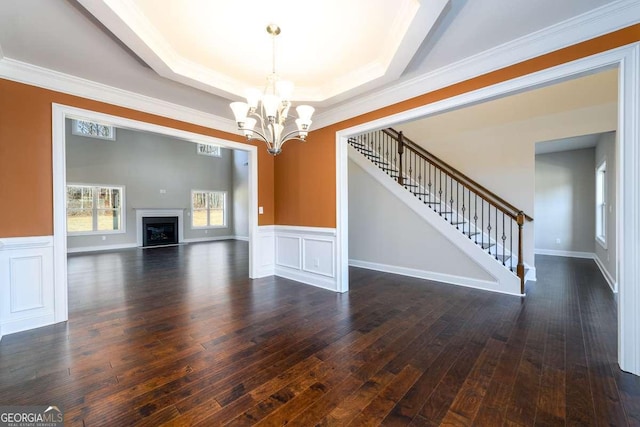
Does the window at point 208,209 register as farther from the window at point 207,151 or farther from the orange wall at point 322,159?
the orange wall at point 322,159

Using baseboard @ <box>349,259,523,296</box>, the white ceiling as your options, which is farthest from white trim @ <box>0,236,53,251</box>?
baseboard @ <box>349,259,523,296</box>

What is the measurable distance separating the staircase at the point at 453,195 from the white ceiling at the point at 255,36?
2.59 metres

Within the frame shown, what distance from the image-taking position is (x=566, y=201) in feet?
22.1

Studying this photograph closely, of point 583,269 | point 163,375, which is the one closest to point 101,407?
point 163,375

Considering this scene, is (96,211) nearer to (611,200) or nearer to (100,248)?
(100,248)

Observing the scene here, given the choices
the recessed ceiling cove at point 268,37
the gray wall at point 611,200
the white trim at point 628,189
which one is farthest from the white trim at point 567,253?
the recessed ceiling cove at point 268,37

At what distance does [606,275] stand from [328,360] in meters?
5.67

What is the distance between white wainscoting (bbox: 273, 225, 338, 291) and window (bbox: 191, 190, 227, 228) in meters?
7.47

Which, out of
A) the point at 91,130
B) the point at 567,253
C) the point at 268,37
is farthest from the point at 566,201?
the point at 91,130

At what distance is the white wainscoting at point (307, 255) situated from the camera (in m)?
4.31

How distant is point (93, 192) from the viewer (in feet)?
29.0

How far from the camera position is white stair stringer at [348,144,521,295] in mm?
3961

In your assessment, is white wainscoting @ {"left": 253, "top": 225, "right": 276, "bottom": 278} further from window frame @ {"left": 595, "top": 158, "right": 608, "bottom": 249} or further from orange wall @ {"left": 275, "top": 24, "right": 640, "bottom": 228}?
window frame @ {"left": 595, "top": 158, "right": 608, "bottom": 249}

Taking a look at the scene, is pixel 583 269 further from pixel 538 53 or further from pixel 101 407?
pixel 101 407
